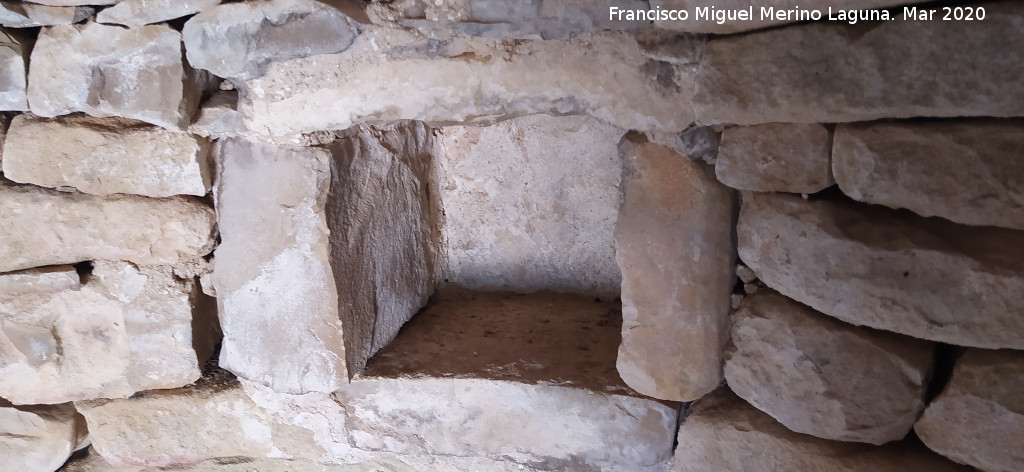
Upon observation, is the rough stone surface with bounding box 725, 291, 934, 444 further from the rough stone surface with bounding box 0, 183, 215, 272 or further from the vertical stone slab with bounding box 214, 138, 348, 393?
the rough stone surface with bounding box 0, 183, 215, 272

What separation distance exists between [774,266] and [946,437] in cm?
39

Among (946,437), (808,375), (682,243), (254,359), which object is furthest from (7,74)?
(946,437)

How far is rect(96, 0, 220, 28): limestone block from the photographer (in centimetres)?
135

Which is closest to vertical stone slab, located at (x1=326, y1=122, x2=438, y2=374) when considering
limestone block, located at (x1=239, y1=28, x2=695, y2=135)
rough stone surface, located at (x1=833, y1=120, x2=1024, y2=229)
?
limestone block, located at (x1=239, y1=28, x2=695, y2=135)

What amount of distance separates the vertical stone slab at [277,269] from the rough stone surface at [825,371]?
2.94 feet

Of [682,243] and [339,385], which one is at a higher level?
[682,243]

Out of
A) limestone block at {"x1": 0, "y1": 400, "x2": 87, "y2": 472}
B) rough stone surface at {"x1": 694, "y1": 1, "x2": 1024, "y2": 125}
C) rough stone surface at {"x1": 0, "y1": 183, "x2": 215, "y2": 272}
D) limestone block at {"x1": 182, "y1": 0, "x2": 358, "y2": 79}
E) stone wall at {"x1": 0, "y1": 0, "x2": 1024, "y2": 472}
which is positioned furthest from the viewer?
limestone block at {"x1": 0, "y1": 400, "x2": 87, "y2": 472}

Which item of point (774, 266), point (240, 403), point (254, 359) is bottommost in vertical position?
point (240, 403)

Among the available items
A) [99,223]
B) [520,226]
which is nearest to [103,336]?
[99,223]

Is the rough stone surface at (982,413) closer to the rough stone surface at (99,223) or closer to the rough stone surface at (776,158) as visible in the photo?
the rough stone surface at (776,158)

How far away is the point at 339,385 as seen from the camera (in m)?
1.60

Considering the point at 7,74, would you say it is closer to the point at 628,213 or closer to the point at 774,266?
the point at 628,213

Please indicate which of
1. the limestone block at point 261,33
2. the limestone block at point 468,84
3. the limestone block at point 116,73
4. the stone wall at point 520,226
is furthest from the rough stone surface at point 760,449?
the limestone block at point 116,73

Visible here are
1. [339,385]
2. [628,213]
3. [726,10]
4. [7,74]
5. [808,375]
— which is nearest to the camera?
[726,10]
